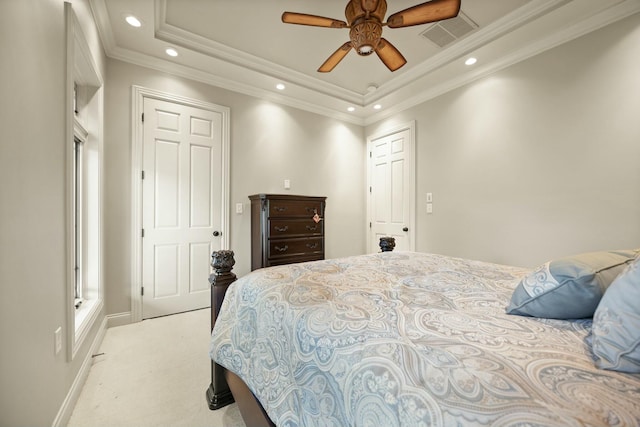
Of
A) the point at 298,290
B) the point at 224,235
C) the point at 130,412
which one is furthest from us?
the point at 224,235

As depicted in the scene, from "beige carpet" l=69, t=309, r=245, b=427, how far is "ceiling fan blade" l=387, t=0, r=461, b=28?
2632mm

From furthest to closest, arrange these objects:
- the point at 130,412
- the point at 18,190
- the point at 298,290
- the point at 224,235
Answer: the point at 224,235
the point at 130,412
the point at 298,290
the point at 18,190

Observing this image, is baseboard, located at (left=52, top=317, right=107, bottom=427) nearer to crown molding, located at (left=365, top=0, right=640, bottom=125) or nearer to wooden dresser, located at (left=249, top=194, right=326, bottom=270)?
wooden dresser, located at (left=249, top=194, right=326, bottom=270)

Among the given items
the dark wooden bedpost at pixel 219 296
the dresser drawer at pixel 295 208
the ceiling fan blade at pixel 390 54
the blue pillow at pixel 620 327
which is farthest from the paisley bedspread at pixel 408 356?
the dresser drawer at pixel 295 208

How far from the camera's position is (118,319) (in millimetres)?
2553

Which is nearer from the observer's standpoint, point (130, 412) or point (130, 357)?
point (130, 412)

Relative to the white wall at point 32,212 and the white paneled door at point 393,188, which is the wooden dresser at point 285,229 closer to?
the white paneled door at point 393,188

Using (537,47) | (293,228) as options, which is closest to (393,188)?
(293,228)

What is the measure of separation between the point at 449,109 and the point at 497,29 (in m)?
0.90

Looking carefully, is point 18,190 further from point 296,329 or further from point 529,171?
point 529,171

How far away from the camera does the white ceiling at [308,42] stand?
217 cm

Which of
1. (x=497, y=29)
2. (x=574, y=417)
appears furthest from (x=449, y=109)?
(x=574, y=417)

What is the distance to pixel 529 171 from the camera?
2529mm

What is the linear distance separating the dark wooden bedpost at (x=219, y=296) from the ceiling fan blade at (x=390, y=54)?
1.85m
